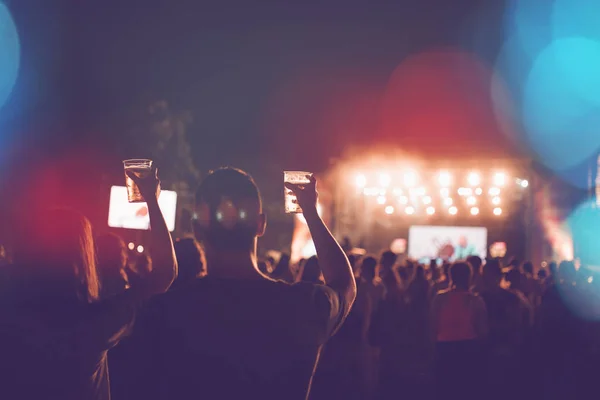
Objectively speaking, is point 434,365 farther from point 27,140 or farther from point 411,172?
point 27,140

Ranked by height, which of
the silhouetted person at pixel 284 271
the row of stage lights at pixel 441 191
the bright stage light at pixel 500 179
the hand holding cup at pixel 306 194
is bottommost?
the silhouetted person at pixel 284 271

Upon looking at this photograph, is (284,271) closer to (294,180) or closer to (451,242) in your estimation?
(294,180)

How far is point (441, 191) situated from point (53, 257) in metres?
18.3

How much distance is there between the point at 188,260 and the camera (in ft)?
15.3

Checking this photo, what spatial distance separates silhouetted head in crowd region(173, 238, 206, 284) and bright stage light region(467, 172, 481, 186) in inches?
626

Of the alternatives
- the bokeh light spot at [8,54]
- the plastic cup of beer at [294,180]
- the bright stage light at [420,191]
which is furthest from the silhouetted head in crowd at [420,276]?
the bokeh light spot at [8,54]

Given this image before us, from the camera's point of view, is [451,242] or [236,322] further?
[451,242]

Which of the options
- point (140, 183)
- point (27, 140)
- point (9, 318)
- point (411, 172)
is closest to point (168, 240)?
point (140, 183)

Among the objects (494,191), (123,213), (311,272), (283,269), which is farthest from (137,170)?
(494,191)

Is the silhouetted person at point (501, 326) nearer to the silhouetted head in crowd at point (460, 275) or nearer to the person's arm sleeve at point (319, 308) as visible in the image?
the silhouetted head in crowd at point (460, 275)

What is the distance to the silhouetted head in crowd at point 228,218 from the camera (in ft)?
6.44

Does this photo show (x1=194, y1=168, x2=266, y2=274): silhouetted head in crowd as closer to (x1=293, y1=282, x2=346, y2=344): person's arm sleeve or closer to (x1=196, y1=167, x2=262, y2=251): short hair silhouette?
(x1=196, y1=167, x2=262, y2=251): short hair silhouette

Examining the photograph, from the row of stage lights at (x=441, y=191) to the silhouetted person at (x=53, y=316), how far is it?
18.0m

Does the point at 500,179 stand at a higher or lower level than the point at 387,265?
higher
